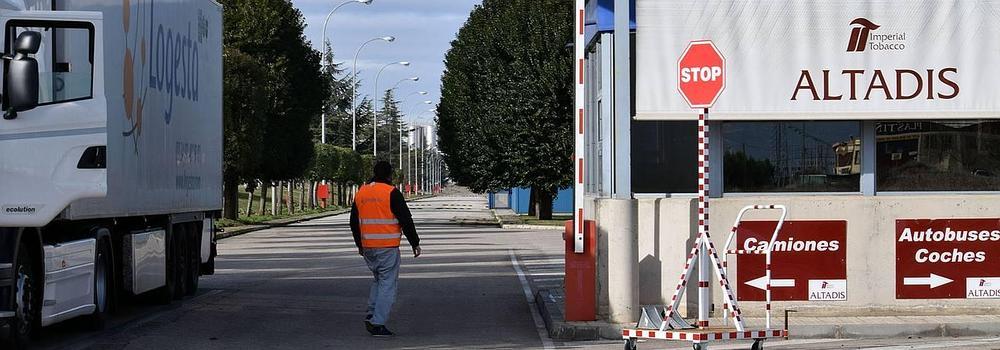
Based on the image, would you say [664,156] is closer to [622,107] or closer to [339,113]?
[622,107]

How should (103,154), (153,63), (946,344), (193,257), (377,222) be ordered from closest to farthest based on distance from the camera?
(103,154), (946,344), (377,222), (153,63), (193,257)

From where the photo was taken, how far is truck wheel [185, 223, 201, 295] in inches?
766

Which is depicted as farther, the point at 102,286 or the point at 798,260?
the point at 102,286

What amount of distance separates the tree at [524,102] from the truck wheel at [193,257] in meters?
27.8

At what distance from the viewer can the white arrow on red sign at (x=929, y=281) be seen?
14.7 meters

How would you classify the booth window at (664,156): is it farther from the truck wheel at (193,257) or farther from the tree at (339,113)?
the tree at (339,113)

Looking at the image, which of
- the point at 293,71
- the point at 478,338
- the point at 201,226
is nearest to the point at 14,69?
the point at 478,338

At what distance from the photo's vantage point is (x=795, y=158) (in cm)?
1508

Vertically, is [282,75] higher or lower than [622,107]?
higher

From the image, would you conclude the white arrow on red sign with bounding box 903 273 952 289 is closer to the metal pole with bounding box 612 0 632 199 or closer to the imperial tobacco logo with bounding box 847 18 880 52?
the imperial tobacco logo with bounding box 847 18 880 52

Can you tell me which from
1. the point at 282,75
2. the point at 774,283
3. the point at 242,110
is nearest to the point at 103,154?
the point at 774,283

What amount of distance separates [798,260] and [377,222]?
3.97 m

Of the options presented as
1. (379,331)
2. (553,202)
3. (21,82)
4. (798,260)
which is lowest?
(553,202)

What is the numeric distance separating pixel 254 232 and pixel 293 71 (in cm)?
730
